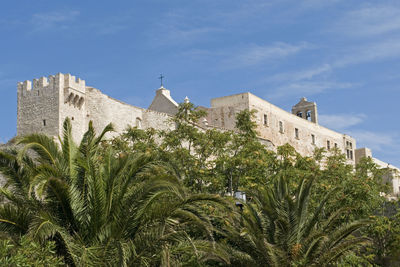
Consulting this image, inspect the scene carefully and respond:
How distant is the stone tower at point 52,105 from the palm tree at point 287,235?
802 inches

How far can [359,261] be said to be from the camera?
17.5 meters

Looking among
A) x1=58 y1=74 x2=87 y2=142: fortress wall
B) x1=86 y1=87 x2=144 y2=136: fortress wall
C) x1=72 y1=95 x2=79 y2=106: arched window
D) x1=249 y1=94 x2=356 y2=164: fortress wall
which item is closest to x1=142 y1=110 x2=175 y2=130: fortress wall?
x1=86 y1=87 x2=144 y2=136: fortress wall

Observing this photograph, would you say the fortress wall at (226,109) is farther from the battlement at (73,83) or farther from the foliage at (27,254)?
the foliage at (27,254)

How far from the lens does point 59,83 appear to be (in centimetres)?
3547

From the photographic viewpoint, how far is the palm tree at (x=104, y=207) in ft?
41.5

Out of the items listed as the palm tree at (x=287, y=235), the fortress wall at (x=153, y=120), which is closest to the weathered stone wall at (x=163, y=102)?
the fortress wall at (x=153, y=120)

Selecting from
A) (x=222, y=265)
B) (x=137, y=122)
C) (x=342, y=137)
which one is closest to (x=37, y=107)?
(x=137, y=122)

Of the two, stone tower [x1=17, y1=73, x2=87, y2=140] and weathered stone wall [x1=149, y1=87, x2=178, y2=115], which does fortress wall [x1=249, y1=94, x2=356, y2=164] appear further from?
stone tower [x1=17, y1=73, x2=87, y2=140]

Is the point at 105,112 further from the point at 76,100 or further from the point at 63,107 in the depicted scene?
the point at 63,107

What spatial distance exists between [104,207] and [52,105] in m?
23.6

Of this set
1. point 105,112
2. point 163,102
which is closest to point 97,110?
point 105,112

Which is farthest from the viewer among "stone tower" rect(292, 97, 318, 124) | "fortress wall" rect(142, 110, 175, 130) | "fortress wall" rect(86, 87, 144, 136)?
"stone tower" rect(292, 97, 318, 124)

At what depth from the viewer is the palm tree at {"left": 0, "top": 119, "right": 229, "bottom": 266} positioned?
41.5 ft

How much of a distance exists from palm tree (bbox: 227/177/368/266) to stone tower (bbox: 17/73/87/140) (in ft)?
66.9
